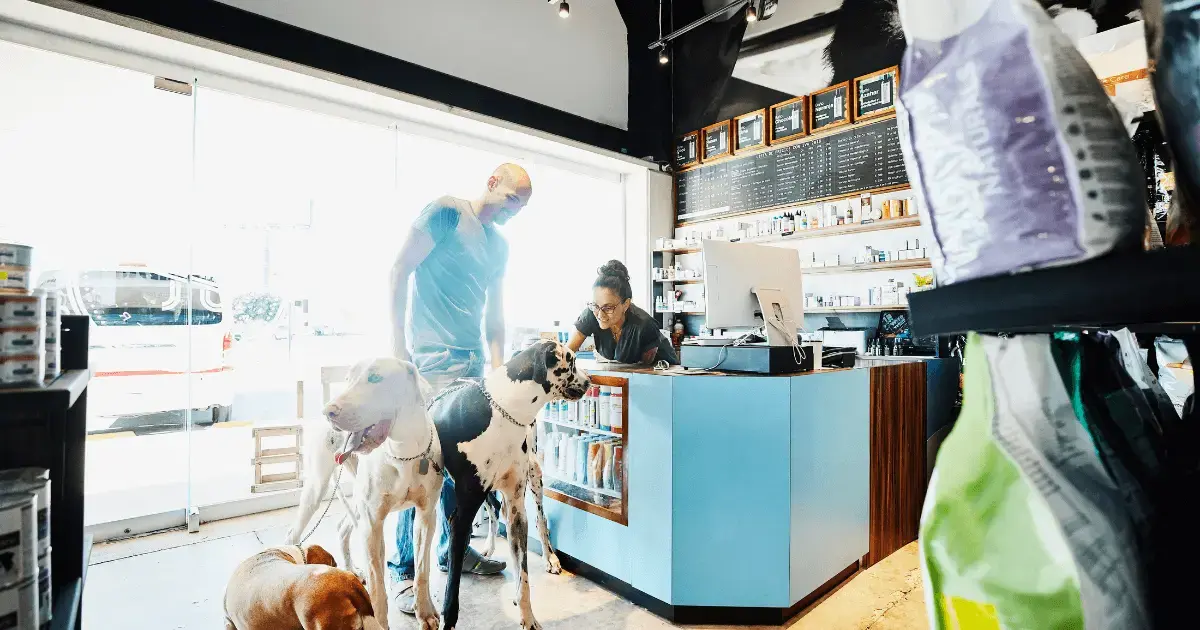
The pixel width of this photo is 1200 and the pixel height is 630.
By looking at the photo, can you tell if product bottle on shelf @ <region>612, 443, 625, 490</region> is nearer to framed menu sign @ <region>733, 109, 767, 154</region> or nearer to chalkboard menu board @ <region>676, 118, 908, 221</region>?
chalkboard menu board @ <region>676, 118, 908, 221</region>

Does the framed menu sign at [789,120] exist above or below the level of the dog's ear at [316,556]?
above

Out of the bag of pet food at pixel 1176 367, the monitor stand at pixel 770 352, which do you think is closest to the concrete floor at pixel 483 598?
the monitor stand at pixel 770 352

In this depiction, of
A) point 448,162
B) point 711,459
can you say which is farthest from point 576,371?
point 448,162

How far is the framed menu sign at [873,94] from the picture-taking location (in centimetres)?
482

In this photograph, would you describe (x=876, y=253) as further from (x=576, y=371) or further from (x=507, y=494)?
(x=507, y=494)

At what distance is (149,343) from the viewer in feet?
12.4

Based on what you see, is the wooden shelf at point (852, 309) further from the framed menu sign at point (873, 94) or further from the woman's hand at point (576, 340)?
the woman's hand at point (576, 340)

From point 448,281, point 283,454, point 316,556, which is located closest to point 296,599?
point 316,556

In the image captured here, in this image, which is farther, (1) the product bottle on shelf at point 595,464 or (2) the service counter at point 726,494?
(1) the product bottle on shelf at point 595,464

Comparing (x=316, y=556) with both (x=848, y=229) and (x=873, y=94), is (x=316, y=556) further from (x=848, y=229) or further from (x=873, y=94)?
(x=873, y=94)

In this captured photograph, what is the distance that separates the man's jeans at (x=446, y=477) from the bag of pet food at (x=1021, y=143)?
2199mm

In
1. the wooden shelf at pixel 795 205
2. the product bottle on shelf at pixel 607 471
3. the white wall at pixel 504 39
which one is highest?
the white wall at pixel 504 39

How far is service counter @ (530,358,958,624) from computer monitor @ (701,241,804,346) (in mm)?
291

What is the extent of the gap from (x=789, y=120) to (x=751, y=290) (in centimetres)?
350
